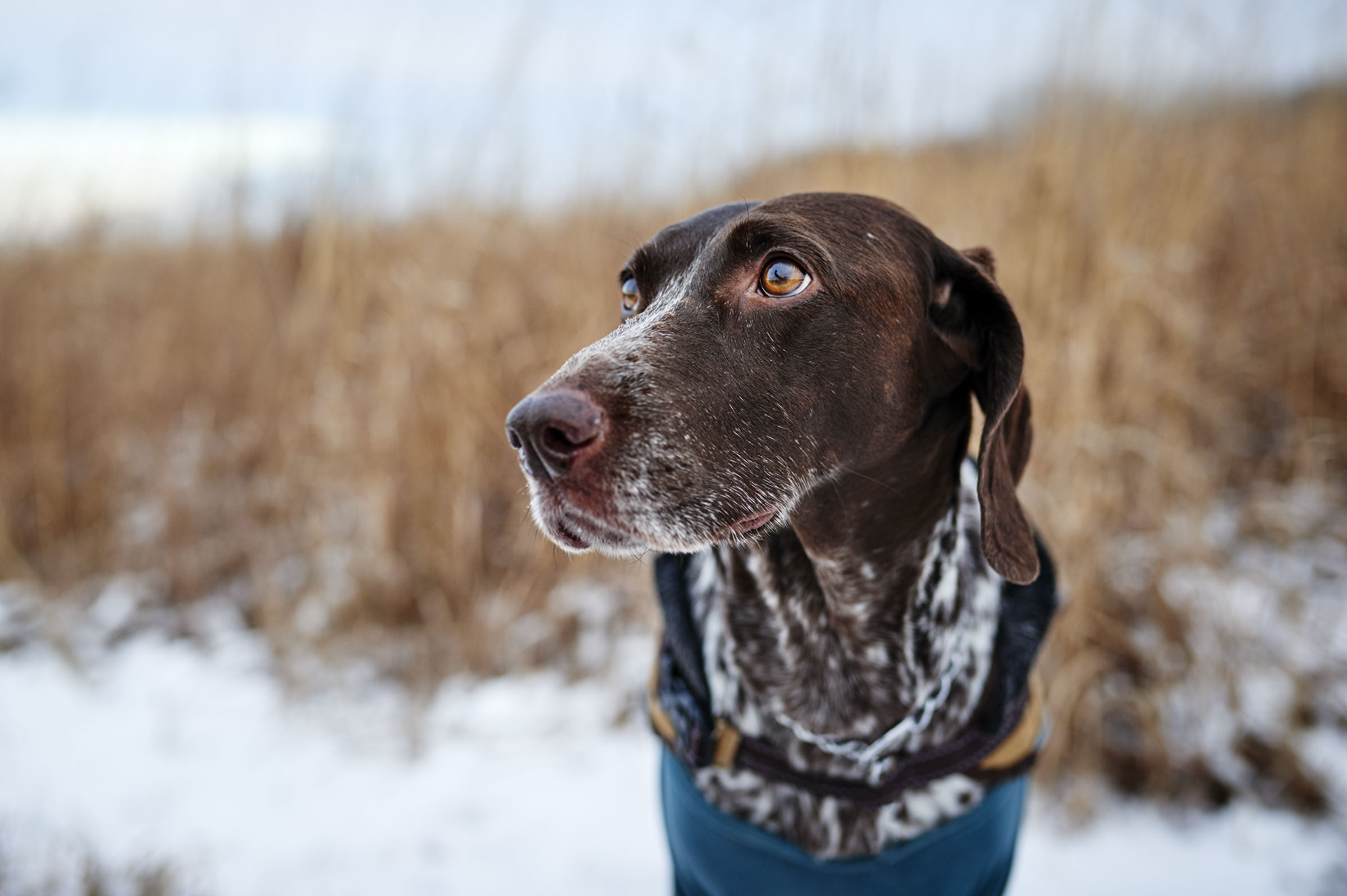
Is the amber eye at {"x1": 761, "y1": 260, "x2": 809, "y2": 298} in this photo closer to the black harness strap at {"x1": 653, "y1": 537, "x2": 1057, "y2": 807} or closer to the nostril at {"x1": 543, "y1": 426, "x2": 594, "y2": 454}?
the nostril at {"x1": 543, "y1": 426, "x2": 594, "y2": 454}

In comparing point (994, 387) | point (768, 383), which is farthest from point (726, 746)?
point (994, 387)

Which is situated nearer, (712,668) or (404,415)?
(712,668)

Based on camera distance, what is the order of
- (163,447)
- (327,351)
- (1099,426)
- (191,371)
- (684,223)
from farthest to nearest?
(191,371)
(163,447)
(327,351)
(1099,426)
(684,223)

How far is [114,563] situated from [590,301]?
2.54 m

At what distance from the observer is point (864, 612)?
5.28 ft

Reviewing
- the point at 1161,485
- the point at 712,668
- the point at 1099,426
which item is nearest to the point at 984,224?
the point at 1099,426

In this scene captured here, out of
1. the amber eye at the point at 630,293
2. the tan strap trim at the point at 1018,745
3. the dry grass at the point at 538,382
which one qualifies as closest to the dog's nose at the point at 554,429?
the amber eye at the point at 630,293

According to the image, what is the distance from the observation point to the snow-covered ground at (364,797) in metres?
2.28

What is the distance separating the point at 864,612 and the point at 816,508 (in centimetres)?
26

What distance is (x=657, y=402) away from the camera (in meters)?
1.22

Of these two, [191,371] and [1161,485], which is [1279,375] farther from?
[191,371]

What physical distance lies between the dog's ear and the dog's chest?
21 cm

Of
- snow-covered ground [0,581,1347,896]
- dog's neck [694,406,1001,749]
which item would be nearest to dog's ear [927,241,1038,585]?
dog's neck [694,406,1001,749]

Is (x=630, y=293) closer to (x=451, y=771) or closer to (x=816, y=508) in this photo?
(x=816, y=508)
